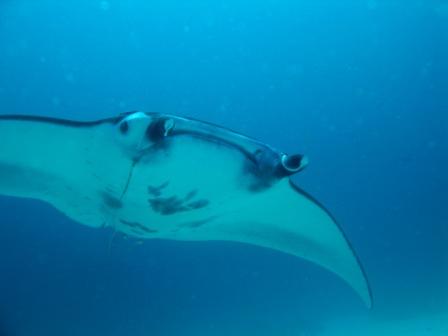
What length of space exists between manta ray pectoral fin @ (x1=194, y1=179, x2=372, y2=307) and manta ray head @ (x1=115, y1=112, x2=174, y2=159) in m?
0.91

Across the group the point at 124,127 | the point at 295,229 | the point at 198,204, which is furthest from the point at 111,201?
the point at 295,229

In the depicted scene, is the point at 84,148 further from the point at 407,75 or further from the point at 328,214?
the point at 407,75

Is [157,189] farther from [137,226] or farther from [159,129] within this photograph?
[137,226]

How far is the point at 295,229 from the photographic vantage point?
351 cm

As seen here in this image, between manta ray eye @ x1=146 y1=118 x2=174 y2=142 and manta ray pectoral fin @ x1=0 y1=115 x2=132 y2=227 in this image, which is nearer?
manta ray eye @ x1=146 y1=118 x2=174 y2=142

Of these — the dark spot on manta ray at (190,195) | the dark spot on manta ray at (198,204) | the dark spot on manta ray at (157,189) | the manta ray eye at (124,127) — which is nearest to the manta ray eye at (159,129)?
the manta ray eye at (124,127)

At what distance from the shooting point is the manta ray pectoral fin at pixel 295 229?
3.02 metres

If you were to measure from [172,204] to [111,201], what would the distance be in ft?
1.82

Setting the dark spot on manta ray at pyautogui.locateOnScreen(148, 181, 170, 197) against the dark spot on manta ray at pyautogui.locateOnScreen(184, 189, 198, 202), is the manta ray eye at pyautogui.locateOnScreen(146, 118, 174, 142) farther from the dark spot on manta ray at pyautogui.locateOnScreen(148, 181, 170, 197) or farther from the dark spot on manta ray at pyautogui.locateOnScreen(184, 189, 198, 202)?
the dark spot on manta ray at pyautogui.locateOnScreen(184, 189, 198, 202)

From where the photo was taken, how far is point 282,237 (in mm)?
3680

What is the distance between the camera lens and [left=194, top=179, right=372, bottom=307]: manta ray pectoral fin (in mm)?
3018

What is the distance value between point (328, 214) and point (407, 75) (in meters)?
16.2

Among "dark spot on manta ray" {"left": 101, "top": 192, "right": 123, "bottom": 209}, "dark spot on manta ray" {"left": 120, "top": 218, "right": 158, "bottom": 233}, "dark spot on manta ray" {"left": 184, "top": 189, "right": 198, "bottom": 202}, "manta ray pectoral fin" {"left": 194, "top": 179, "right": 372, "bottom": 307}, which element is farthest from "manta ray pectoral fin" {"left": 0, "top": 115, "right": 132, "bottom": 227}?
"manta ray pectoral fin" {"left": 194, "top": 179, "right": 372, "bottom": 307}

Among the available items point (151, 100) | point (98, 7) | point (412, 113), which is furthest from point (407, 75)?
point (98, 7)
